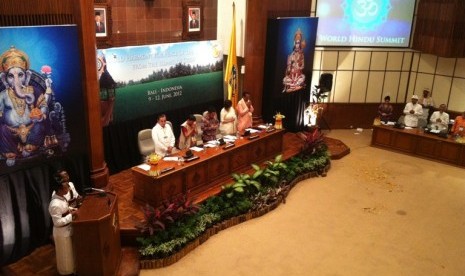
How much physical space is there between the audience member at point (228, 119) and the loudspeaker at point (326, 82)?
12.8 feet

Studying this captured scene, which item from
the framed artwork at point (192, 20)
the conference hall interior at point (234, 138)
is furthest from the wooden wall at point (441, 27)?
the framed artwork at point (192, 20)

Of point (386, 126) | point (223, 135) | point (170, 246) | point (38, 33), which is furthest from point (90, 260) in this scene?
point (386, 126)

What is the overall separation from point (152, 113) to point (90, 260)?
4605 mm

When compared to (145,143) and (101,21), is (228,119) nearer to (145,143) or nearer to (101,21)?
(145,143)

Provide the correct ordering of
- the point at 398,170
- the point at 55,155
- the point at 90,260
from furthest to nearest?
the point at 398,170 < the point at 55,155 < the point at 90,260

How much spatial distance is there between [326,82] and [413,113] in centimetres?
246

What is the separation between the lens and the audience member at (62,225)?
205 inches

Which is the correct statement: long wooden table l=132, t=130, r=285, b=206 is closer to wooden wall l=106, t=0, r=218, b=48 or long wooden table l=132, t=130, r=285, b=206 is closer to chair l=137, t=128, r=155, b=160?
chair l=137, t=128, r=155, b=160

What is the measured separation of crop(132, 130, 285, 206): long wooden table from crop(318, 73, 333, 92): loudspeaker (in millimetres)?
3136

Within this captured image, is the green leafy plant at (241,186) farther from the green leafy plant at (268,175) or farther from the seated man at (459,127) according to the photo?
the seated man at (459,127)

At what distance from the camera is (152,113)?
9391mm

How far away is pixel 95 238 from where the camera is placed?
518 cm

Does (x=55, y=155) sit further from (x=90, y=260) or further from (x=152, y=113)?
(x=152, y=113)

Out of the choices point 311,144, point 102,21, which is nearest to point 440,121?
point 311,144
